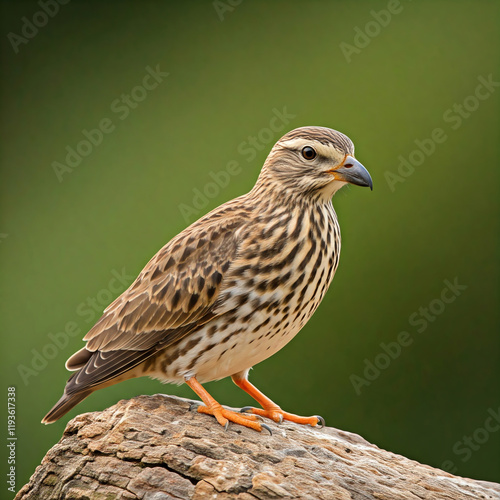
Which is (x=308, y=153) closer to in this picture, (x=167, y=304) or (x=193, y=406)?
(x=167, y=304)

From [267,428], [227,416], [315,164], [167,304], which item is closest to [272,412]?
[267,428]

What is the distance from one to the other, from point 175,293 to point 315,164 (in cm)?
126

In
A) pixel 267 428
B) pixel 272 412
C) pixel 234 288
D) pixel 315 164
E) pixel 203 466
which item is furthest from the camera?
pixel 272 412

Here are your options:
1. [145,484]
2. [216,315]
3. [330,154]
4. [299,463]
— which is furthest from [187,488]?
[330,154]

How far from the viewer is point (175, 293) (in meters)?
4.91

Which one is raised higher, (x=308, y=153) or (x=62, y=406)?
(x=308, y=153)

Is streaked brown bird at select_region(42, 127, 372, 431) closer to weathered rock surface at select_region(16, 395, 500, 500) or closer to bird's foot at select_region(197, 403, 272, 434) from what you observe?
bird's foot at select_region(197, 403, 272, 434)

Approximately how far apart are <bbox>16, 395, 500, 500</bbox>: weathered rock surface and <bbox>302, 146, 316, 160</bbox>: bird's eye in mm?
1830

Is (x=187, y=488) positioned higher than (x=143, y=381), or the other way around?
(x=143, y=381)

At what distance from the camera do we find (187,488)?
432 centimetres

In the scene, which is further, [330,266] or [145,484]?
[330,266]

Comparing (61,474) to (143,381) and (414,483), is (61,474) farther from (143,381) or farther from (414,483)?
(414,483)

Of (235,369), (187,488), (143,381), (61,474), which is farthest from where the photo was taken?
(143,381)

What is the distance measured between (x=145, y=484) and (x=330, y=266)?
182 cm
